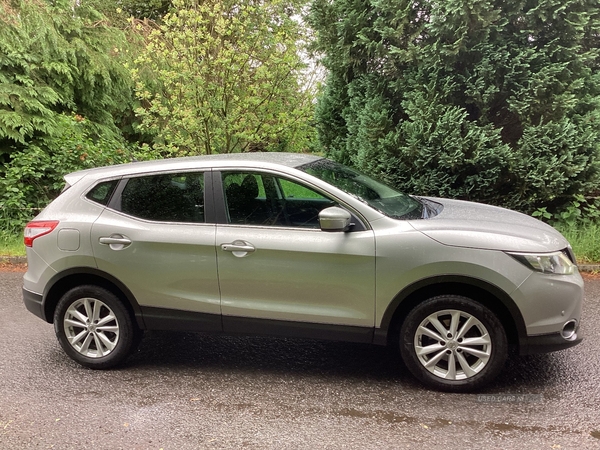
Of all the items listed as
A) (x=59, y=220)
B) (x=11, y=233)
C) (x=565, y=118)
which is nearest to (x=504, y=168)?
(x=565, y=118)

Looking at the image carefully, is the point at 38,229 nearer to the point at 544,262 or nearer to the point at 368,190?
the point at 368,190

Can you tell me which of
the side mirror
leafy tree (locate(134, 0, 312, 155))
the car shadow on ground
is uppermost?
leafy tree (locate(134, 0, 312, 155))

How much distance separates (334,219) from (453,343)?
1.19 metres

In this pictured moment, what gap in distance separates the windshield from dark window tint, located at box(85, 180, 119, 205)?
5.14 ft

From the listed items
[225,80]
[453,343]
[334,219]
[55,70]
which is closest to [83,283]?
[334,219]

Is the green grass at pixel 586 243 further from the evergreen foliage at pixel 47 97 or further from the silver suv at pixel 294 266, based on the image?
the evergreen foliage at pixel 47 97

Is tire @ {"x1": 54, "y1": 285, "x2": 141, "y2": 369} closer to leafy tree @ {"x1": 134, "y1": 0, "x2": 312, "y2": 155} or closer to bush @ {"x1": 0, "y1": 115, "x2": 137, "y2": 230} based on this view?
bush @ {"x1": 0, "y1": 115, "x2": 137, "y2": 230}

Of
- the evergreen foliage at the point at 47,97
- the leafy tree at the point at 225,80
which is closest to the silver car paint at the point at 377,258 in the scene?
the evergreen foliage at the point at 47,97

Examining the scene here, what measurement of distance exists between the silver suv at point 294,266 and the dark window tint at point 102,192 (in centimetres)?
1

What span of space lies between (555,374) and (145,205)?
11.2 ft

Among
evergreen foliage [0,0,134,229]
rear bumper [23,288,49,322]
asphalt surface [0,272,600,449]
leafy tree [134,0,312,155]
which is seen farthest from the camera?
leafy tree [134,0,312,155]

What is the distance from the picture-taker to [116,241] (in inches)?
164

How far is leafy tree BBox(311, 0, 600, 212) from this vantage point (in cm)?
748

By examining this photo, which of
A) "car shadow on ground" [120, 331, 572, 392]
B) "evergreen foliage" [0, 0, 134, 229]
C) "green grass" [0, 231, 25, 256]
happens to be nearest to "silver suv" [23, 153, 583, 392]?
"car shadow on ground" [120, 331, 572, 392]
